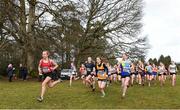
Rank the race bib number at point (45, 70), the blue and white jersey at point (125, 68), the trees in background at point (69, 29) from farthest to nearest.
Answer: the trees in background at point (69, 29) < the blue and white jersey at point (125, 68) < the race bib number at point (45, 70)

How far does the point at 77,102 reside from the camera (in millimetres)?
19516

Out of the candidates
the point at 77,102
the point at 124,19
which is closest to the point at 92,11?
the point at 124,19

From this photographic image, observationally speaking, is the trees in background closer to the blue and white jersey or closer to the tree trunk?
the tree trunk

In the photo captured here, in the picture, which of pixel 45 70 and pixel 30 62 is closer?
pixel 45 70

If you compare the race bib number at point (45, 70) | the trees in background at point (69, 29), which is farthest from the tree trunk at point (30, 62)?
the race bib number at point (45, 70)

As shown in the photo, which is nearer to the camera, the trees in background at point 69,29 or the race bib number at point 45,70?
the race bib number at point 45,70

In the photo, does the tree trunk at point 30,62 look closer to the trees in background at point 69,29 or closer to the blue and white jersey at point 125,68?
the trees in background at point 69,29

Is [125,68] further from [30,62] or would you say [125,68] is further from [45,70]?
[30,62]

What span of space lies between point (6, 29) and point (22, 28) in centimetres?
185

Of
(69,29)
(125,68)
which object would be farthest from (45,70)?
(69,29)

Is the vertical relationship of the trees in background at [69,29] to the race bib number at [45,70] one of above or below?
above

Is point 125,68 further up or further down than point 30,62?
further down

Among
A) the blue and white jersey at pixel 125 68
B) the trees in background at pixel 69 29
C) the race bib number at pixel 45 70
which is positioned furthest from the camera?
the trees in background at pixel 69 29

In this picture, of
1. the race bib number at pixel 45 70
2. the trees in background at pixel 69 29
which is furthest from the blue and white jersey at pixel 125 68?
the trees in background at pixel 69 29
